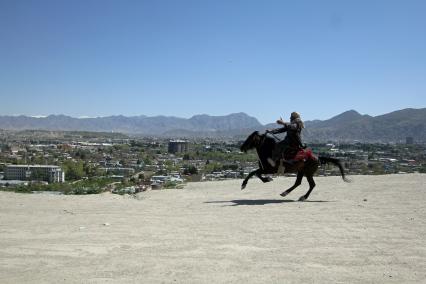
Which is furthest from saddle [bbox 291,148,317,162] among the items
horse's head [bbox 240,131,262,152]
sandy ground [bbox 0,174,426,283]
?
sandy ground [bbox 0,174,426,283]

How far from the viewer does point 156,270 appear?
7.07 metres

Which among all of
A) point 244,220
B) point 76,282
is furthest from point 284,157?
point 76,282

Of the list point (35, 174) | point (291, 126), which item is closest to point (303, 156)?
point (291, 126)

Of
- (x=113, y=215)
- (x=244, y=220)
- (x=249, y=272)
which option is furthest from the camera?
(x=113, y=215)

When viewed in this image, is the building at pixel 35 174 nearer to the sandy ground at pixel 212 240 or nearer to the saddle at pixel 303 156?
the sandy ground at pixel 212 240

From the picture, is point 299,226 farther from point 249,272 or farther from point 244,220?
point 249,272

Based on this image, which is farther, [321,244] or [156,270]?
[321,244]

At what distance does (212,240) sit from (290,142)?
701 centimetres

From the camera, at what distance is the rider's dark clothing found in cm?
1516

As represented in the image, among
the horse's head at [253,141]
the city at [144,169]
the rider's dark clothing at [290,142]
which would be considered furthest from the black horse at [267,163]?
the city at [144,169]

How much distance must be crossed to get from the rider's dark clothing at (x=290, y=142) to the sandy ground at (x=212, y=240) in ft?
5.39

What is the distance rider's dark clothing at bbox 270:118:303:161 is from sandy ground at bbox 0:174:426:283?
1.64 meters

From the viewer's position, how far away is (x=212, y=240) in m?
8.90

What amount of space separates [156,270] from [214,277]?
2.94ft
